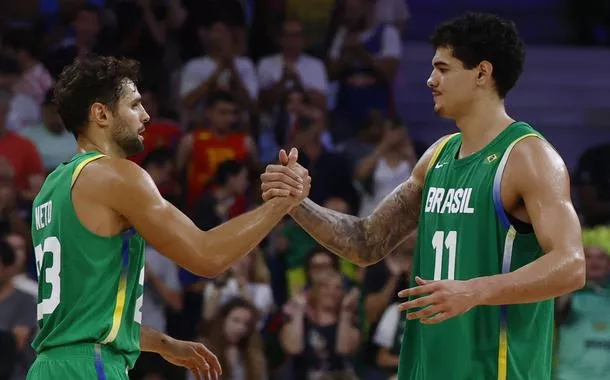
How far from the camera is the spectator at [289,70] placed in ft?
38.4

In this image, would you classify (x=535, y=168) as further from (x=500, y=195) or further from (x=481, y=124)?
(x=481, y=124)

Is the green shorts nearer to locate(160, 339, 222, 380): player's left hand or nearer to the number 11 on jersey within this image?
locate(160, 339, 222, 380): player's left hand

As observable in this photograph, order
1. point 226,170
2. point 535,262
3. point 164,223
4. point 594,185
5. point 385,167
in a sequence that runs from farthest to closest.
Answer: point 385,167 < point 594,185 < point 226,170 < point 164,223 < point 535,262

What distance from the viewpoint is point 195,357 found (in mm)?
5703

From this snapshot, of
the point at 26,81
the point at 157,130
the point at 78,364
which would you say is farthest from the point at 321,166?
the point at 78,364

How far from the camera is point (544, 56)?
44.4 feet

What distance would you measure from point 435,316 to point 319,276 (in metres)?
4.83

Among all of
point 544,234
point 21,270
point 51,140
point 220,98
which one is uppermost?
point 220,98

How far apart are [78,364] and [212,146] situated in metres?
5.78

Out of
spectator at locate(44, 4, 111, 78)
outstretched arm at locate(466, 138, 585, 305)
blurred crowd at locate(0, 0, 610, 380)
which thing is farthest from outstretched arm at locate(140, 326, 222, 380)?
spectator at locate(44, 4, 111, 78)

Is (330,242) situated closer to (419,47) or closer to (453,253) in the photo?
(453,253)

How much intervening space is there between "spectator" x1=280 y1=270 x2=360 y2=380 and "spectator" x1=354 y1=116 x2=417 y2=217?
Result: 1.29 meters

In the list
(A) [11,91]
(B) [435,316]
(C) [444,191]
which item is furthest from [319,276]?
(B) [435,316]

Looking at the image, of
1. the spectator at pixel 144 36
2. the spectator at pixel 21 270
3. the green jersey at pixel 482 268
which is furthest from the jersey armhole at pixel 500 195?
the spectator at pixel 144 36
